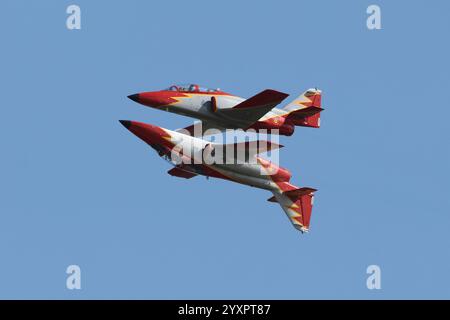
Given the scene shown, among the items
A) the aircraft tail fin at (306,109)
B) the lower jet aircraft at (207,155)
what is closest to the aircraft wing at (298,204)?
the lower jet aircraft at (207,155)

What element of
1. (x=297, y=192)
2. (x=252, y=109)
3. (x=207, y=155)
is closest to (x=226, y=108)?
(x=252, y=109)

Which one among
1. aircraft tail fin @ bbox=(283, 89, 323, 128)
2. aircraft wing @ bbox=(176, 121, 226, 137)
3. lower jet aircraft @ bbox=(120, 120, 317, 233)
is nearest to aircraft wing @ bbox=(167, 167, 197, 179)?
lower jet aircraft @ bbox=(120, 120, 317, 233)

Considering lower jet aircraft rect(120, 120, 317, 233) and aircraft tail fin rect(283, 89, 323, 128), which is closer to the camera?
lower jet aircraft rect(120, 120, 317, 233)

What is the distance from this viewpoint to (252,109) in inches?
2440

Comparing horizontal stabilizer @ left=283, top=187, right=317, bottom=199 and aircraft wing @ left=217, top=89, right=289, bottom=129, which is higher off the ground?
aircraft wing @ left=217, top=89, right=289, bottom=129

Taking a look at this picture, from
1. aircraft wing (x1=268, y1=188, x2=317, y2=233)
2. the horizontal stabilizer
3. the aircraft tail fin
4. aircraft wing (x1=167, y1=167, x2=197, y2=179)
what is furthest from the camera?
aircraft wing (x1=167, y1=167, x2=197, y2=179)

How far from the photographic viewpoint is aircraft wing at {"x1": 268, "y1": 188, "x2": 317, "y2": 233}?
67750 millimetres

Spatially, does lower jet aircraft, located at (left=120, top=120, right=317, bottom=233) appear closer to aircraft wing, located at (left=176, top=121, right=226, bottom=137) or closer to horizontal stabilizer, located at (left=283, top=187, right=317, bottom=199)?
aircraft wing, located at (left=176, top=121, right=226, bottom=137)

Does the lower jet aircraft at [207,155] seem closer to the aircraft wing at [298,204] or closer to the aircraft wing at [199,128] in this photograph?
the aircraft wing at [199,128]

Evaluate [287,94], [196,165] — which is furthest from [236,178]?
[287,94]

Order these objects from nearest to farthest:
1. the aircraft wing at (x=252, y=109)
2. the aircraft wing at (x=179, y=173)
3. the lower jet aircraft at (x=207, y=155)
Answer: the aircraft wing at (x=252, y=109) < the lower jet aircraft at (x=207, y=155) < the aircraft wing at (x=179, y=173)

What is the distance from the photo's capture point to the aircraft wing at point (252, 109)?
6053 centimetres
